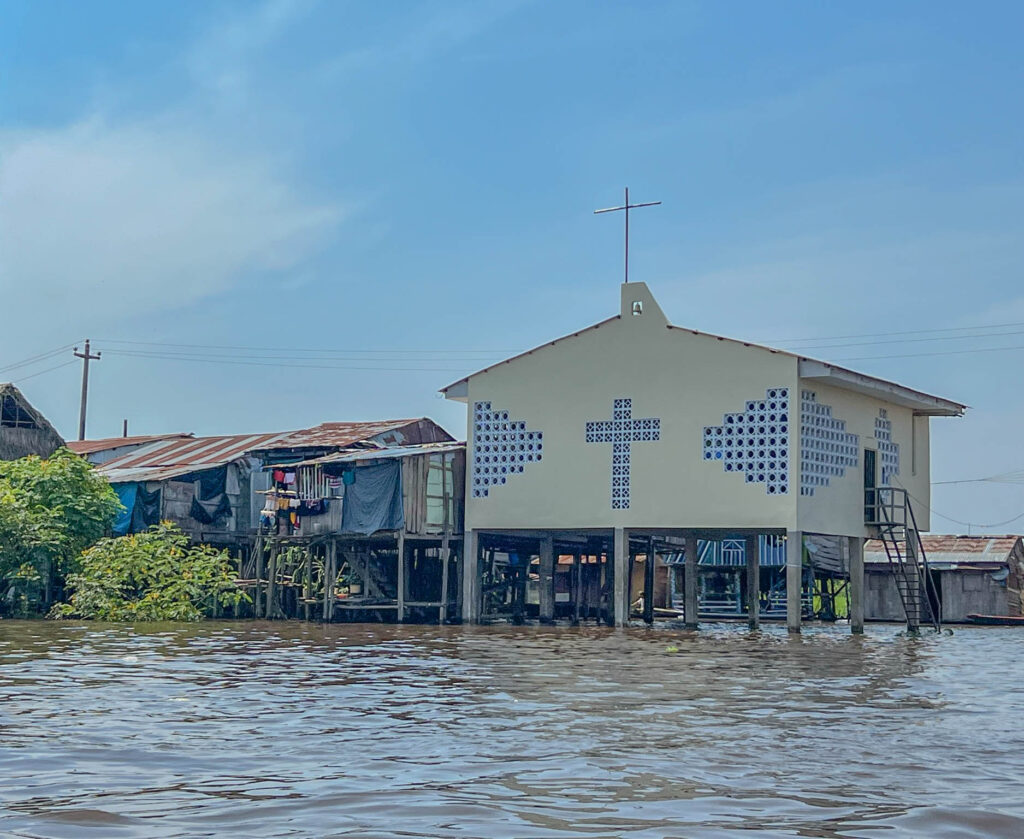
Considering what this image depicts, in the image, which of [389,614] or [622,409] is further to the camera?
[389,614]

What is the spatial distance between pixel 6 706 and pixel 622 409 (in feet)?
60.7

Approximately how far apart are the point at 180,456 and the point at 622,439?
55.7ft

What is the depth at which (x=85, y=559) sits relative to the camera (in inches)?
1277

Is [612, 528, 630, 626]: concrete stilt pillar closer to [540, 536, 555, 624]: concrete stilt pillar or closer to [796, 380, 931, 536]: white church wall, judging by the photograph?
[540, 536, 555, 624]: concrete stilt pillar

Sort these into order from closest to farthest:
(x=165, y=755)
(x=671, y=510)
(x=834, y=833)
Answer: (x=834, y=833) → (x=165, y=755) → (x=671, y=510)

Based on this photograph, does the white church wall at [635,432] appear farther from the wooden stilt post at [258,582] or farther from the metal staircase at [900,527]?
the wooden stilt post at [258,582]

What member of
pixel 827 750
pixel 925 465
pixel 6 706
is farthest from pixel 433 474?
pixel 827 750

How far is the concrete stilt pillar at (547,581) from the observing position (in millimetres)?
32219

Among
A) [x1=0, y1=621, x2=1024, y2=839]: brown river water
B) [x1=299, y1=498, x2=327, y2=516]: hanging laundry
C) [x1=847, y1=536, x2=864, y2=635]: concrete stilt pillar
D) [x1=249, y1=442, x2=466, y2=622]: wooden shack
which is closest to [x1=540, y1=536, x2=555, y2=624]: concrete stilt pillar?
[x1=249, y1=442, x2=466, y2=622]: wooden shack

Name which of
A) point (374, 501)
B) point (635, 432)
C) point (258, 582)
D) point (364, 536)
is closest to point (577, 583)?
point (364, 536)

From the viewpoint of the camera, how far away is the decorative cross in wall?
28859mm

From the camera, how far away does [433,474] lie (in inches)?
1227

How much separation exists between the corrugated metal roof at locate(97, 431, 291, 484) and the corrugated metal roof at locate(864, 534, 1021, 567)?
60.5 ft

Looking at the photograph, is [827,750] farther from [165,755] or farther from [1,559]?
[1,559]
